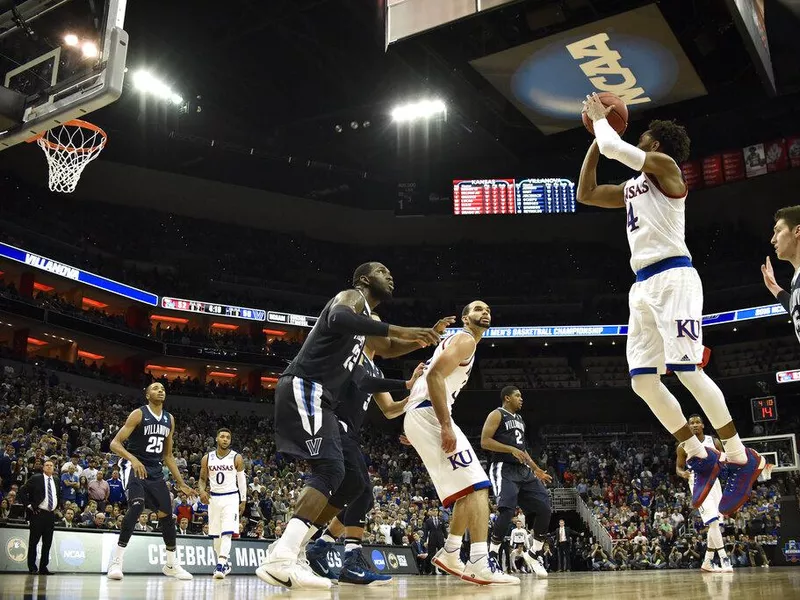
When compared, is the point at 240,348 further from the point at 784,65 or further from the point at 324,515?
the point at 324,515

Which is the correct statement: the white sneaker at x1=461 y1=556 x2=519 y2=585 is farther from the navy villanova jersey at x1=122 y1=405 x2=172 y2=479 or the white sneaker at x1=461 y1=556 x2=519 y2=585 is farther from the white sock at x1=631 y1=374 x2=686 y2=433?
the navy villanova jersey at x1=122 y1=405 x2=172 y2=479

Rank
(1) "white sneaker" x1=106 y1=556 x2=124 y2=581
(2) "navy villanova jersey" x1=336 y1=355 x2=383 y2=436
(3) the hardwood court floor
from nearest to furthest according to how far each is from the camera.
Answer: (3) the hardwood court floor → (2) "navy villanova jersey" x1=336 y1=355 x2=383 y2=436 → (1) "white sneaker" x1=106 y1=556 x2=124 y2=581

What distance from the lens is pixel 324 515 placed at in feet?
19.0

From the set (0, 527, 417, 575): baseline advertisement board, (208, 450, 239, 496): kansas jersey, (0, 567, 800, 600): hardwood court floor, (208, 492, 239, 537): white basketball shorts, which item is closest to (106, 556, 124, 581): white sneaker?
(208, 492, 239, 537): white basketball shorts

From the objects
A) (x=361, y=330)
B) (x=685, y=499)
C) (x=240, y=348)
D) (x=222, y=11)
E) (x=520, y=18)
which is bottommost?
(x=685, y=499)

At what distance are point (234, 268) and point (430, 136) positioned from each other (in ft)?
34.3

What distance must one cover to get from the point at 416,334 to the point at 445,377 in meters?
1.10

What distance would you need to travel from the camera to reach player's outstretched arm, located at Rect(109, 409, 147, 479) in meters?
8.62

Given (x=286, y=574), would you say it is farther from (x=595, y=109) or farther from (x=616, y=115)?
(x=616, y=115)

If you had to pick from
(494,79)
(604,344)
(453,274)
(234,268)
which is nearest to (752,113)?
(604,344)

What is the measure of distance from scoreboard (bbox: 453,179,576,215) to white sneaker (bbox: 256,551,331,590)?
2667 centimetres

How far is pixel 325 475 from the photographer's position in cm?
488

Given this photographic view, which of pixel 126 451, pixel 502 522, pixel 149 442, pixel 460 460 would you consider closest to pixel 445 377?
pixel 460 460

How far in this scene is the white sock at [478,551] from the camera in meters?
5.52
